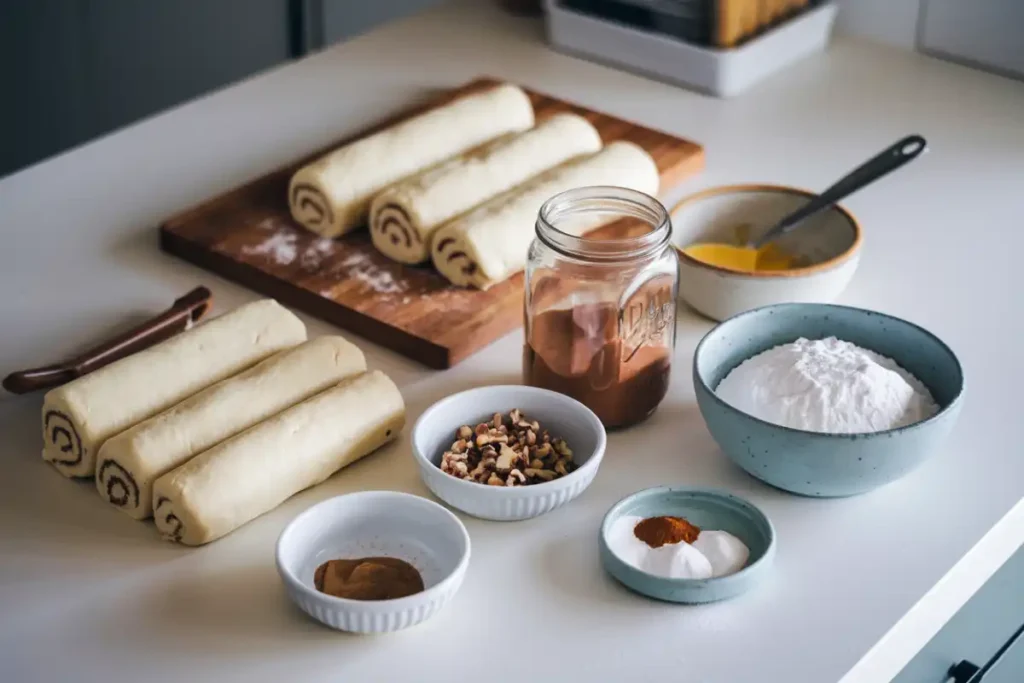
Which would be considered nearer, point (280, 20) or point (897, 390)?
point (897, 390)

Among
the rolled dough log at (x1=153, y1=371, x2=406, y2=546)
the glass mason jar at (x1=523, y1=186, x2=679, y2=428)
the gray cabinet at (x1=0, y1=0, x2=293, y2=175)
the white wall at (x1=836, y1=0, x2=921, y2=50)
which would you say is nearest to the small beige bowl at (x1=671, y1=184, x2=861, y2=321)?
the glass mason jar at (x1=523, y1=186, x2=679, y2=428)

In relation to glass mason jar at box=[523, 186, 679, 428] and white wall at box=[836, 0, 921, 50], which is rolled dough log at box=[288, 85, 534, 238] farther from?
white wall at box=[836, 0, 921, 50]

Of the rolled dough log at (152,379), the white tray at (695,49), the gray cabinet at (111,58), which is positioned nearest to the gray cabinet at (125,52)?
the gray cabinet at (111,58)

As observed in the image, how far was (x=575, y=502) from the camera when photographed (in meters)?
1.13

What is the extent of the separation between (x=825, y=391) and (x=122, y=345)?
2.01 ft

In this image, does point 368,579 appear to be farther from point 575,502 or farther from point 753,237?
point 753,237

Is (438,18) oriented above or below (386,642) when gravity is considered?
above

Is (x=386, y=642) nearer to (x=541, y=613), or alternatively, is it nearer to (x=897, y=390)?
(x=541, y=613)

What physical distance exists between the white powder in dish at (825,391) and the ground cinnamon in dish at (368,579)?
31 centimetres

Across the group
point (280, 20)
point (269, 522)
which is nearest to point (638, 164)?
point (269, 522)

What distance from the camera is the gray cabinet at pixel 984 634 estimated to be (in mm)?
1111

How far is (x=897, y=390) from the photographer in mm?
1121

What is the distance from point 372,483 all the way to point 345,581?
6.4 inches

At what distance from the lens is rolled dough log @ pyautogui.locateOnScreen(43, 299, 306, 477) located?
3.66 ft
